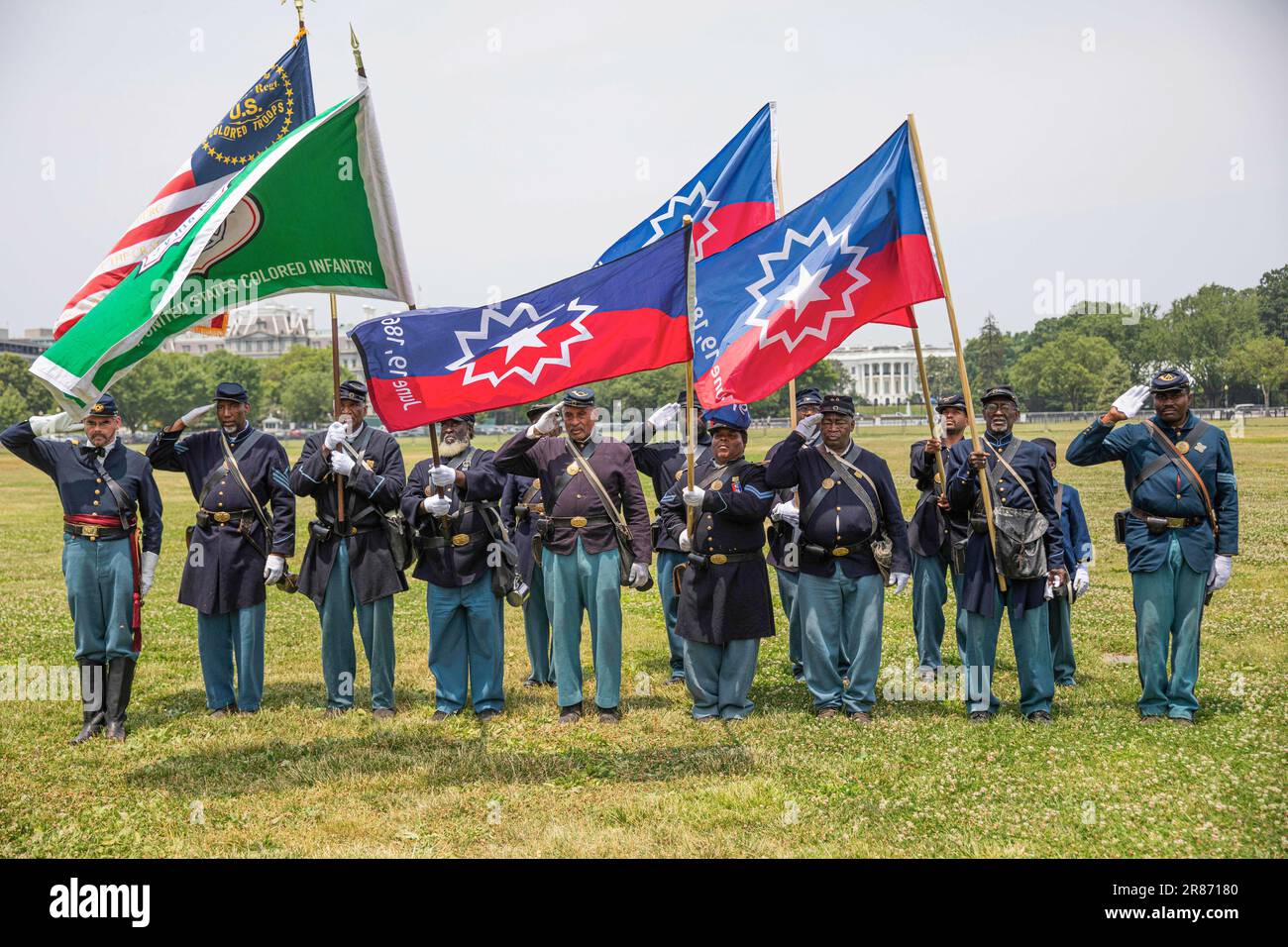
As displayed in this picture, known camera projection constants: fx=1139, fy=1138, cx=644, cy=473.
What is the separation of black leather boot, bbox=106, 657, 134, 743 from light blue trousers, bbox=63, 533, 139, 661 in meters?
0.08

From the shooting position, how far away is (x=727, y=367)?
7816mm

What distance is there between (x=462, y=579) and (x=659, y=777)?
96.2 inches

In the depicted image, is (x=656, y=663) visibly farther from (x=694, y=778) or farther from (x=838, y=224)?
(x=838, y=224)

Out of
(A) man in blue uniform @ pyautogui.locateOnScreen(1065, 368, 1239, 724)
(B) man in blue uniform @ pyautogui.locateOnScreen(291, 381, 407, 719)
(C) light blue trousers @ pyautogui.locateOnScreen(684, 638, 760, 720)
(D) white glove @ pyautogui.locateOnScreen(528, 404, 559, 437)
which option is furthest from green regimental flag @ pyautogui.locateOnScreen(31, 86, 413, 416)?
(A) man in blue uniform @ pyautogui.locateOnScreen(1065, 368, 1239, 724)

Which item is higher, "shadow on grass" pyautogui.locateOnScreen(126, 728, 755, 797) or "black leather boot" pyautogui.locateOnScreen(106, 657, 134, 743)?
"black leather boot" pyautogui.locateOnScreen(106, 657, 134, 743)

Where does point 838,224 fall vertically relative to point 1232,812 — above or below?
above

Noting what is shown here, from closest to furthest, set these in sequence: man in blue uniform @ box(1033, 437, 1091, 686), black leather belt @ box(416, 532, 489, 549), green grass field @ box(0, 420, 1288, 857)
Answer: green grass field @ box(0, 420, 1288, 857)
black leather belt @ box(416, 532, 489, 549)
man in blue uniform @ box(1033, 437, 1091, 686)

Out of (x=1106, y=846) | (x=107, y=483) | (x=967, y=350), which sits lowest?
(x=1106, y=846)

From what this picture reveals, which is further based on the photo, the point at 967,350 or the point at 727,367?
the point at 967,350

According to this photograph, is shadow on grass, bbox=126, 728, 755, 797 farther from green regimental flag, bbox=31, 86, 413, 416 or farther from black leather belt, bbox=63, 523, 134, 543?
green regimental flag, bbox=31, 86, 413, 416

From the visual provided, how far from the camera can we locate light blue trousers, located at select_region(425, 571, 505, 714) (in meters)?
9.20
